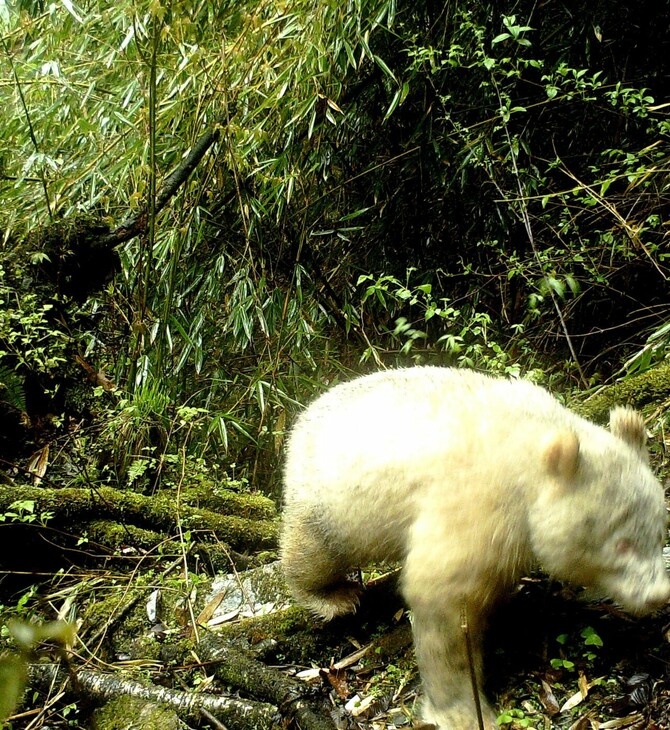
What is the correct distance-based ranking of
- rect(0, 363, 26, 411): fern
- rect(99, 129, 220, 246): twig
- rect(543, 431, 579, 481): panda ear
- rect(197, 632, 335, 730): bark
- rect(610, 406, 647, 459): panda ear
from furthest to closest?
rect(99, 129, 220, 246): twig < rect(0, 363, 26, 411): fern < rect(610, 406, 647, 459): panda ear < rect(197, 632, 335, 730): bark < rect(543, 431, 579, 481): panda ear

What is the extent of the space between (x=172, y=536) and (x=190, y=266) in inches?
102

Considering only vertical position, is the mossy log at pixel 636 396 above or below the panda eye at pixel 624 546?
below

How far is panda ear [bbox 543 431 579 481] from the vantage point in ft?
8.10

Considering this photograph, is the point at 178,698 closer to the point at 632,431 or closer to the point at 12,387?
the point at 632,431

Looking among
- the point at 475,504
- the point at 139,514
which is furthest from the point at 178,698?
the point at 139,514

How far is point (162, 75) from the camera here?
5312 millimetres

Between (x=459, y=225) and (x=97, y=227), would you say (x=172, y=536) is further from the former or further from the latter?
(x=459, y=225)

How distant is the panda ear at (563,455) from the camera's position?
247cm

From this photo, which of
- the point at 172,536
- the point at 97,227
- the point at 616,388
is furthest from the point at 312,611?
the point at 97,227

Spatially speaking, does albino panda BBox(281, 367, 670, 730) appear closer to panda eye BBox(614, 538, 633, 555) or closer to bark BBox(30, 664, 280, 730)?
panda eye BBox(614, 538, 633, 555)

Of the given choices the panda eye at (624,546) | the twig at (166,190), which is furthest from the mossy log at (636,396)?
the twig at (166,190)

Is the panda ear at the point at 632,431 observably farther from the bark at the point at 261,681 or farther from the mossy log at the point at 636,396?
the bark at the point at 261,681

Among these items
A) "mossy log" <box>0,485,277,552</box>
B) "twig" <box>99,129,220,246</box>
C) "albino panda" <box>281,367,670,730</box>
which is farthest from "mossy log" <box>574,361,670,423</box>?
"twig" <box>99,129,220,246</box>

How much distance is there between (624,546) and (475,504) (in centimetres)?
57
